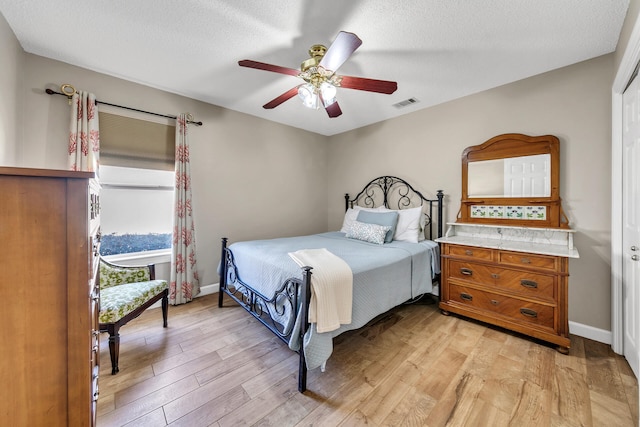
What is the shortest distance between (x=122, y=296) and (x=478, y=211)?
3620 millimetres

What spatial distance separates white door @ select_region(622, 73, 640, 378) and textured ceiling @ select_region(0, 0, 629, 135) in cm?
66

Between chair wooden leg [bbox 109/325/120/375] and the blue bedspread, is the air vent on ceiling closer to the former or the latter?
the blue bedspread

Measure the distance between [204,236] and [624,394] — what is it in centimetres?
397

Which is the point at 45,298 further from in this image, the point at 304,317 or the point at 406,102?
the point at 406,102

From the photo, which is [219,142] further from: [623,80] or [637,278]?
[637,278]

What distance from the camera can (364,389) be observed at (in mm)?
1650

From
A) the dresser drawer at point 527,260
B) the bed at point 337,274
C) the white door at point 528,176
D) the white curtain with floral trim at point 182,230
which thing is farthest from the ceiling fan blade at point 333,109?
the dresser drawer at point 527,260

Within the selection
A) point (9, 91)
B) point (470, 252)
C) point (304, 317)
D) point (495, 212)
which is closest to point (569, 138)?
point (495, 212)

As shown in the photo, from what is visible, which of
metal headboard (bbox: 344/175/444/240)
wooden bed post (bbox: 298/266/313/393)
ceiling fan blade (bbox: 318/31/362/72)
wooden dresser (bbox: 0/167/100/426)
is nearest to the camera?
wooden dresser (bbox: 0/167/100/426)

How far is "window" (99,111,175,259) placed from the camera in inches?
103

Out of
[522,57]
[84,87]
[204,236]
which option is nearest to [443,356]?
[522,57]

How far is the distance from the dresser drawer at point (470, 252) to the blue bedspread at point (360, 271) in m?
0.27

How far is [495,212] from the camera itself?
276 cm

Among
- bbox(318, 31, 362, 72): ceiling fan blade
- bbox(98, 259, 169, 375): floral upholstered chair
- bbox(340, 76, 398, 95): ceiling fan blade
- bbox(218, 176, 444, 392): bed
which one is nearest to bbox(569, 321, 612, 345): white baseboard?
bbox(218, 176, 444, 392): bed
